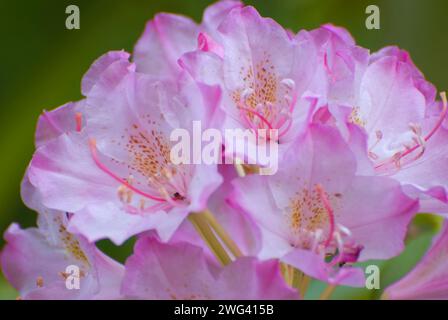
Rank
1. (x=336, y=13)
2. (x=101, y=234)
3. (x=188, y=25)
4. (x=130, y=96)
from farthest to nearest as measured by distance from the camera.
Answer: (x=336, y=13) < (x=188, y=25) < (x=130, y=96) < (x=101, y=234)

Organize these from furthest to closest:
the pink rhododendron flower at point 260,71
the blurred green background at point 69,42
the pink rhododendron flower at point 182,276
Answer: the blurred green background at point 69,42, the pink rhododendron flower at point 260,71, the pink rhododendron flower at point 182,276

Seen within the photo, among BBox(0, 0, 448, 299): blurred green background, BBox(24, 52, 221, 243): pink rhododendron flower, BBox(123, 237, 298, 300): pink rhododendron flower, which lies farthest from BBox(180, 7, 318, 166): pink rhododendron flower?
BBox(0, 0, 448, 299): blurred green background

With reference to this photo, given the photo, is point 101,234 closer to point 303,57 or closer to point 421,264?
point 303,57

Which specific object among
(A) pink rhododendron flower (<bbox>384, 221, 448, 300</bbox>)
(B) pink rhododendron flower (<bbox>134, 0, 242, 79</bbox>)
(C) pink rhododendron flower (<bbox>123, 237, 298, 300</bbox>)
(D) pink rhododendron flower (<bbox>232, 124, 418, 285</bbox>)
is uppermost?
(B) pink rhododendron flower (<bbox>134, 0, 242, 79</bbox>)

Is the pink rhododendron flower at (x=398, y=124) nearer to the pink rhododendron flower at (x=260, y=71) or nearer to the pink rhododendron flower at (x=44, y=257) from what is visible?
the pink rhododendron flower at (x=260, y=71)

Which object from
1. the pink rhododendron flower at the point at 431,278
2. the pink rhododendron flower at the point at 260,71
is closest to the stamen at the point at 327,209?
the pink rhododendron flower at the point at 260,71

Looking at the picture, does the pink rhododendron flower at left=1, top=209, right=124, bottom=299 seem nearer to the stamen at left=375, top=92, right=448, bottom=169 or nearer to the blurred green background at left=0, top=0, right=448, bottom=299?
the stamen at left=375, top=92, right=448, bottom=169

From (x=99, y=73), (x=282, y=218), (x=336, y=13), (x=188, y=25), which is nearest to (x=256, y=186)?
(x=282, y=218)
